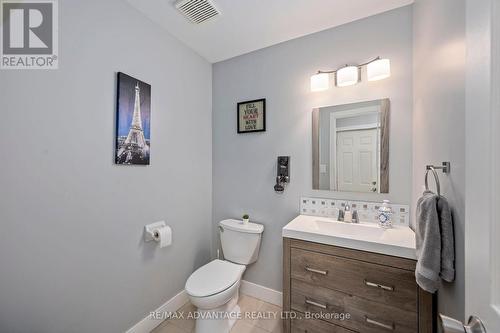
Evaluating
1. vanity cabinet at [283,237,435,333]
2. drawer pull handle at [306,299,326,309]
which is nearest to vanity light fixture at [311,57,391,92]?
vanity cabinet at [283,237,435,333]

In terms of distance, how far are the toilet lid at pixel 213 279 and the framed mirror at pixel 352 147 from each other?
99 cm

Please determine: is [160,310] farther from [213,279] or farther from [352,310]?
[352,310]

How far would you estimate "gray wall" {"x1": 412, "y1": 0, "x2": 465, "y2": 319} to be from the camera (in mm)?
768

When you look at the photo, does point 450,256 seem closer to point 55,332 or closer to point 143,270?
point 143,270

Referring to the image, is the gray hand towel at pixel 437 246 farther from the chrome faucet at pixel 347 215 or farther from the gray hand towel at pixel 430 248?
the chrome faucet at pixel 347 215


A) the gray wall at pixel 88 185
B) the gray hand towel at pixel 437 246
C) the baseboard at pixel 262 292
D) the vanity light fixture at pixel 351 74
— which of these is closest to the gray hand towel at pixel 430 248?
the gray hand towel at pixel 437 246

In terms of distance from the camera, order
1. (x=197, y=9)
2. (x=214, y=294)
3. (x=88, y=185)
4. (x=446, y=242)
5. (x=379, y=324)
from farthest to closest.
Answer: (x=197, y=9), (x=214, y=294), (x=88, y=185), (x=379, y=324), (x=446, y=242)

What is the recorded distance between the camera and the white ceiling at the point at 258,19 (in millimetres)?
1436

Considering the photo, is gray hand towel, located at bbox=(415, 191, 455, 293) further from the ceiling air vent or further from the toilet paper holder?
the ceiling air vent

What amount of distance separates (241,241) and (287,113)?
1259 millimetres

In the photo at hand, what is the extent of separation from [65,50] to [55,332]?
1563 mm

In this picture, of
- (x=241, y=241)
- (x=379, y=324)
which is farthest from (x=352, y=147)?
(x=241, y=241)

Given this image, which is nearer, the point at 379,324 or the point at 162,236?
the point at 379,324

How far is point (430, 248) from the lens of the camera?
2.76ft
